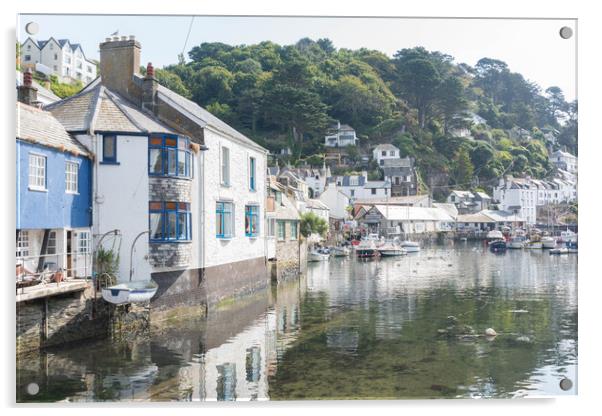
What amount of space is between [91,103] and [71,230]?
3374 millimetres

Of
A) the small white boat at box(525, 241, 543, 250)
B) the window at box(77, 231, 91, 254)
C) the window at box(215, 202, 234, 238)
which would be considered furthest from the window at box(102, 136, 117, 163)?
the small white boat at box(525, 241, 543, 250)

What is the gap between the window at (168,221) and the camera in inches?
517

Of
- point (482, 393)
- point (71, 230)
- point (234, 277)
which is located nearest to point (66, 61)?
point (71, 230)

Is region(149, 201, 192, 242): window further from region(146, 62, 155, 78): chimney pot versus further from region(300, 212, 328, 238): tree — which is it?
region(300, 212, 328, 238): tree

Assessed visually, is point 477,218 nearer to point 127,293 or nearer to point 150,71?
point 150,71

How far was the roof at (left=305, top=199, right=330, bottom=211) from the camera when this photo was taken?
25.3 metres

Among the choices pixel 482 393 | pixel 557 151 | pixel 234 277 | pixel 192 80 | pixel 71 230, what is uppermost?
pixel 192 80

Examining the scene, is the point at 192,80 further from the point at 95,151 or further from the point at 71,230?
the point at 71,230

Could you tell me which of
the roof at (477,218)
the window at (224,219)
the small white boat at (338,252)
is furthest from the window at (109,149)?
the small white boat at (338,252)

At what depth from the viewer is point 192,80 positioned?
49.2 feet

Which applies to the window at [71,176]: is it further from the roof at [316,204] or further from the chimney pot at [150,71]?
the roof at [316,204]

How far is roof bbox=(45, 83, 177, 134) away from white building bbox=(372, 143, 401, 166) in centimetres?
646

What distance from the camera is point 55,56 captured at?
42.6ft

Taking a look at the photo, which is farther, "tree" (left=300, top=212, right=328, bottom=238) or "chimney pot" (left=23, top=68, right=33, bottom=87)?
"tree" (left=300, top=212, right=328, bottom=238)
